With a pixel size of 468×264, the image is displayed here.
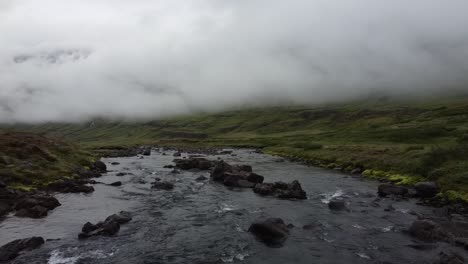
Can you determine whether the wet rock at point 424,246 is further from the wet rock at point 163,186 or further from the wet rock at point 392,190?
the wet rock at point 163,186

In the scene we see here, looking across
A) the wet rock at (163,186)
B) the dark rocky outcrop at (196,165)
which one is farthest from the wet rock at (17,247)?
the dark rocky outcrop at (196,165)

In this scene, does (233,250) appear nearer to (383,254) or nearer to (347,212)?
(383,254)

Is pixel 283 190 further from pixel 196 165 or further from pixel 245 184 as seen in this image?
pixel 196 165

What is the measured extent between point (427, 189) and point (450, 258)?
2849 cm

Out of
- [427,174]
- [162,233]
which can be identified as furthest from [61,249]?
[427,174]

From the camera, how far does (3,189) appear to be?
55.7 metres

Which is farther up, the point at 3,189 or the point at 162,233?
the point at 3,189

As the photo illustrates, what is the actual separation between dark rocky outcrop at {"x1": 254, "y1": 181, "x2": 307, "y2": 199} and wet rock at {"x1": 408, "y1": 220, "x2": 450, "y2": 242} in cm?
2050

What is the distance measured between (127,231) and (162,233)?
390 centimetres

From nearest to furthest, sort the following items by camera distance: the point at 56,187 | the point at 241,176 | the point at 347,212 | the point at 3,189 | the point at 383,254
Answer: the point at 383,254 < the point at 347,212 < the point at 3,189 < the point at 56,187 < the point at 241,176

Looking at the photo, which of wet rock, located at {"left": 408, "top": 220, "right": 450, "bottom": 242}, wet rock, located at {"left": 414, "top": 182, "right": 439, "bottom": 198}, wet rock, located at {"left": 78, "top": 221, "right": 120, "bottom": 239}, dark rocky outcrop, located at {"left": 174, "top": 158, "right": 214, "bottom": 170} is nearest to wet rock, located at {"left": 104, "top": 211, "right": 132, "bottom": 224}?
wet rock, located at {"left": 78, "top": 221, "right": 120, "bottom": 239}

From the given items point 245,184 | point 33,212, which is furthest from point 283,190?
point 33,212

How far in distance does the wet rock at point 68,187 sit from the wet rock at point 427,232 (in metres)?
50.1

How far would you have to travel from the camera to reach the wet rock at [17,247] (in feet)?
111
